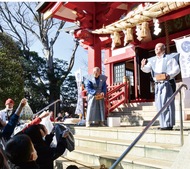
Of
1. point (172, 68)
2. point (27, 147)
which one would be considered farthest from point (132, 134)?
point (27, 147)

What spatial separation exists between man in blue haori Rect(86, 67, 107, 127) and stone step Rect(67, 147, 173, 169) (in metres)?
1.78

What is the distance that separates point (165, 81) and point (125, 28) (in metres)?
3.61

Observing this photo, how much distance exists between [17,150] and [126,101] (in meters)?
6.67

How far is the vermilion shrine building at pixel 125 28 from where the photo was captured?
23.9 ft

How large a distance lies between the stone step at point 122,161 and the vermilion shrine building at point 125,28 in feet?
13.3

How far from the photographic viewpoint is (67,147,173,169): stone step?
3.38m

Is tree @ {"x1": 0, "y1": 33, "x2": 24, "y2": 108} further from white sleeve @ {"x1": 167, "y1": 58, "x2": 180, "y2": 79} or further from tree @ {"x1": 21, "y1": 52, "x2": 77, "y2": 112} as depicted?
white sleeve @ {"x1": 167, "y1": 58, "x2": 180, "y2": 79}

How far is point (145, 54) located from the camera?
10320 millimetres

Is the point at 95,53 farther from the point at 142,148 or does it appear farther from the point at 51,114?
the point at 142,148

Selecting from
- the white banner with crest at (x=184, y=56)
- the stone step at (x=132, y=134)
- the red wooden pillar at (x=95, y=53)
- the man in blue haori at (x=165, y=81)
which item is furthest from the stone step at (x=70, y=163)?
the red wooden pillar at (x=95, y=53)

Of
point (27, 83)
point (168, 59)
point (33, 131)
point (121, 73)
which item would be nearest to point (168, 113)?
point (168, 59)

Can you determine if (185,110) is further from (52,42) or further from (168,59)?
(52,42)

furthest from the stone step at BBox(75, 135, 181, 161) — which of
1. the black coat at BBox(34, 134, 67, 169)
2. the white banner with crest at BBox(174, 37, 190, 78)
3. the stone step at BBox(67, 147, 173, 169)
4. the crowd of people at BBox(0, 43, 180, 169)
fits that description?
the white banner with crest at BBox(174, 37, 190, 78)

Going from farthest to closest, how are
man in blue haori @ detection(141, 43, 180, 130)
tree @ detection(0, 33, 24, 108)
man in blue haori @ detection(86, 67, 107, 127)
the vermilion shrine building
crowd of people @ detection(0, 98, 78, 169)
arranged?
tree @ detection(0, 33, 24, 108)
the vermilion shrine building
man in blue haori @ detection(86, 67, 107, 127)
man in blue haori @ detection(141, 43, 180, 130)
crowd of people @ detection(0, 98, 78, 169)
